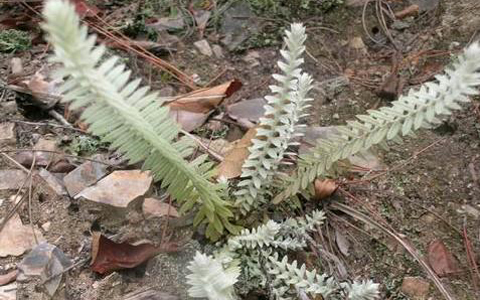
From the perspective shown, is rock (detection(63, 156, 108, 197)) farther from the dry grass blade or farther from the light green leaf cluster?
the dry grass blade

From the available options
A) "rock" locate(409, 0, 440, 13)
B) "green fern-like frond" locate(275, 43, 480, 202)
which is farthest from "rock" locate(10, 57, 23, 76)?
"rock" locate(409, 0, 440, 13)

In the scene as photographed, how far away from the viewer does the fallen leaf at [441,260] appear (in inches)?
63.9

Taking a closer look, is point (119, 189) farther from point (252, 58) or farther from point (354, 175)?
point (252, 58)

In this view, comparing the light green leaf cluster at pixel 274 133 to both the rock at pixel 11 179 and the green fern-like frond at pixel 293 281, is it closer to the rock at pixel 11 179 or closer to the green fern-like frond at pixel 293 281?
the green fern-like frond at pixel 293 281

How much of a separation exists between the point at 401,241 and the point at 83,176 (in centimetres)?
91

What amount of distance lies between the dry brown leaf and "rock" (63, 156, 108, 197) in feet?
→ 1.11

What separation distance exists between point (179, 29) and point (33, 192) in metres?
0.95

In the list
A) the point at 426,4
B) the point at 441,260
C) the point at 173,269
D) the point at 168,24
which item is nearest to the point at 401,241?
the point at 441,260

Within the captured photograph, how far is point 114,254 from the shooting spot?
1469mm

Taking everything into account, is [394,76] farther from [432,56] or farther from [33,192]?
[33,192]

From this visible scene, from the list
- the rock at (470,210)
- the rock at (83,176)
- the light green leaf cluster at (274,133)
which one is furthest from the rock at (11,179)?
the rock at (470,210)

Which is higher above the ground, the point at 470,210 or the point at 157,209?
the point at 470,210

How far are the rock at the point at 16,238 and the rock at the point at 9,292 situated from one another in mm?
93

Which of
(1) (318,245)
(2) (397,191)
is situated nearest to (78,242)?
(1) (318,245)
